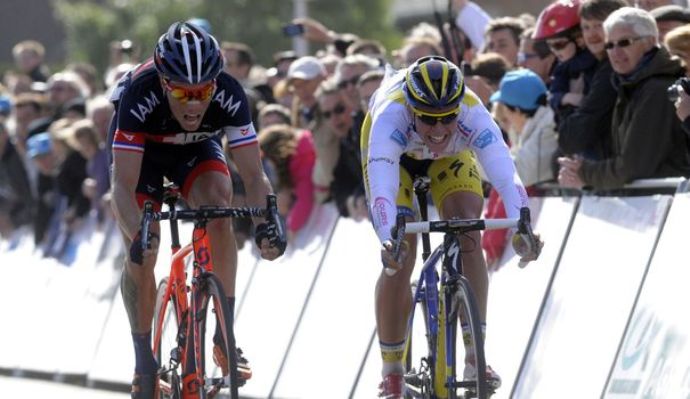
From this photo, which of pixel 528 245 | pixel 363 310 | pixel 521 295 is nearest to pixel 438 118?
pixel 528 245

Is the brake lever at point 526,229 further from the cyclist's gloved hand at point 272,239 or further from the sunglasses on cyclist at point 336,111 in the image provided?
the sunglasses on cyclist at point 336,111

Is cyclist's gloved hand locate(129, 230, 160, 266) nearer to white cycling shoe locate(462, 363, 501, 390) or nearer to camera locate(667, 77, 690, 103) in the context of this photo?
white cycling shoe locate(462, 363, 501, 390)

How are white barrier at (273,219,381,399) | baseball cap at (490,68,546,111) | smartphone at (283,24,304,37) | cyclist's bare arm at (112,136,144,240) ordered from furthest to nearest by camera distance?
smartphone at (283,24,304,37) → white barrier at (273,219,381,399) → baseball cap at (490,68,546,111) → cyclist's bare arm at (112,136,144,240)

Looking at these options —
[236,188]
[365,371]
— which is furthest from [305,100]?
[365,371]

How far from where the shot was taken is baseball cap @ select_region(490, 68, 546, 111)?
35.5 feet

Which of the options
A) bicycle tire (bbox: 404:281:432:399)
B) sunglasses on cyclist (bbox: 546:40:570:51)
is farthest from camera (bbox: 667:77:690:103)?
sunglasses on cyclist (bbox: 546:40:570:51)

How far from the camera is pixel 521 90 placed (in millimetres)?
10836

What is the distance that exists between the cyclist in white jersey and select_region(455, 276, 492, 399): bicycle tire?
0.21 metres

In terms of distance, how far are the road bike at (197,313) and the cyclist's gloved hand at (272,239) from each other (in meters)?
0.04

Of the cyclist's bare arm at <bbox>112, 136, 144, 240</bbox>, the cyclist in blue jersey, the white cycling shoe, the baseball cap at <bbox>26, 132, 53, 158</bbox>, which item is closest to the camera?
the white cycling shoe

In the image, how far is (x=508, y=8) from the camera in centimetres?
7212

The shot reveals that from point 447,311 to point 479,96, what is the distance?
3.58 meters

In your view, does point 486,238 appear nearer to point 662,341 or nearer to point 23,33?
point 662,341

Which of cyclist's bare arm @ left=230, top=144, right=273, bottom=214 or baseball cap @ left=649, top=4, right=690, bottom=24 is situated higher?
baseball cap @ left=649, top=4, right=690, bottom=24
